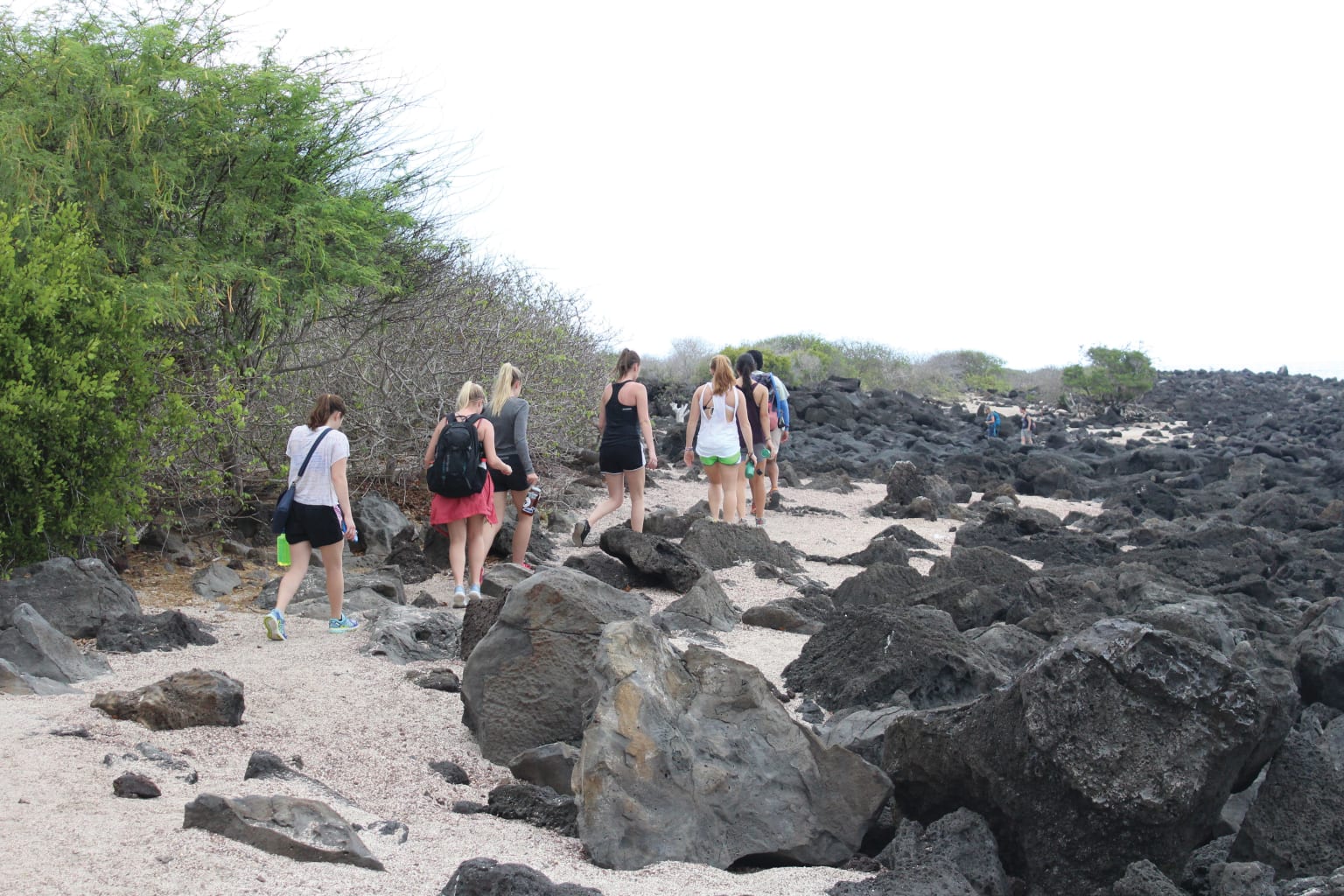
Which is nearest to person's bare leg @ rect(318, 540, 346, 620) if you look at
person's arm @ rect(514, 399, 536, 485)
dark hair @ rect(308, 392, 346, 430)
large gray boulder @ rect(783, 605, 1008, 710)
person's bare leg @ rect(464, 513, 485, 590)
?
dark hair @ rect(308, 392, 346, 430)

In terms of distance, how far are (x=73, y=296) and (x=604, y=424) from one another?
412 cm

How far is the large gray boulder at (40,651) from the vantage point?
5.68 m

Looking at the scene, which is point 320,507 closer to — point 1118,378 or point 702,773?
point 702,773

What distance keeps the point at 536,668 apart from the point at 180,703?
1.49 m

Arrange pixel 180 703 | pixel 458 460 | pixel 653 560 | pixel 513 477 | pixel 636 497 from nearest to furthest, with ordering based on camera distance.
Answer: pixel 180 703 → pixel 458 460 → pixel 513 477 → pixel 653 560 → pixel 636 497

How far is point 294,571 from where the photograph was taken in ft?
23.9

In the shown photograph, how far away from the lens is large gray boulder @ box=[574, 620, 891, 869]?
4.11 metres

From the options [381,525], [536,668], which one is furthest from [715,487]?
[536,668]

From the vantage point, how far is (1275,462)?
939 inches

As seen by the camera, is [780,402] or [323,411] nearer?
[323,411]

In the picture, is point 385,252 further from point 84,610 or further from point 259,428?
Result: point 84,610

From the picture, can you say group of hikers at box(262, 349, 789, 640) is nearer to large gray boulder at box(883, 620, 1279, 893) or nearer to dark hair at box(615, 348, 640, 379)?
dark hair at box(615, 348, 640, 379)

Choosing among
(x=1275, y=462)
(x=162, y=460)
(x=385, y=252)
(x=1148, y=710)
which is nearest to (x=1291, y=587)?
(x=1148, y=710)

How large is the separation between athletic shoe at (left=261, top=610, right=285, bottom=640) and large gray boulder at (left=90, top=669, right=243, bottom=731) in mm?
1724
